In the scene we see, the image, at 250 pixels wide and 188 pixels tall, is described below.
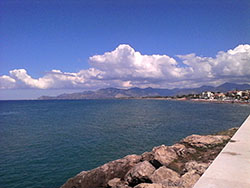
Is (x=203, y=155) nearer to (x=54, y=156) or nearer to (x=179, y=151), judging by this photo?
(x=179, y=151)

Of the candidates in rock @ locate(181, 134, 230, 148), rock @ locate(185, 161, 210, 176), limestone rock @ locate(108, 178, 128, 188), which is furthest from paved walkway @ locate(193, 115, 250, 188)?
rock @ locate(181, 134, 230, 148)

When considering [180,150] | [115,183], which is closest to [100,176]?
[115,183]

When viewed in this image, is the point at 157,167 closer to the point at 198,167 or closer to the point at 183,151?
the point at 183,151

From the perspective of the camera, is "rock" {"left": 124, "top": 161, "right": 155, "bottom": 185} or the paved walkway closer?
the paved walkway

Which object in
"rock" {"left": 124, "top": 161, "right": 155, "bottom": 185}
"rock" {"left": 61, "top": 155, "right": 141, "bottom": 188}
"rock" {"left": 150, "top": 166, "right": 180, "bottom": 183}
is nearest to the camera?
"rock" {"left": 150, "top": 166, "right": 180, "bottom": 183}

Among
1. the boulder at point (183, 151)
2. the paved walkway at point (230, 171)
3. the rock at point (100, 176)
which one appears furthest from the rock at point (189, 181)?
the rock at point (100, 176)

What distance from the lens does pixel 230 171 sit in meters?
5.20

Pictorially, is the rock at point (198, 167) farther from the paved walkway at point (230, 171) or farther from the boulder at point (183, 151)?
the boulder at point (183, 151)

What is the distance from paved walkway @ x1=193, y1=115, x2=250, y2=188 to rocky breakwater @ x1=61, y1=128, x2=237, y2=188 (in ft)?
12.7

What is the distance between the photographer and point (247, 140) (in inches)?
340

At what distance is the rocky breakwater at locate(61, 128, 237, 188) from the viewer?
11396 millimetres

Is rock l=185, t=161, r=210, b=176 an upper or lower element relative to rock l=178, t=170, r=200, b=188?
lower

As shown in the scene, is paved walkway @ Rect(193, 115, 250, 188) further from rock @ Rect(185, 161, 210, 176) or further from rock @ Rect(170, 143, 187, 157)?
rock @ Rect(170, 143, 187, 157)

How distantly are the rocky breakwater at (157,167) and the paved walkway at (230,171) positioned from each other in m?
3.86
